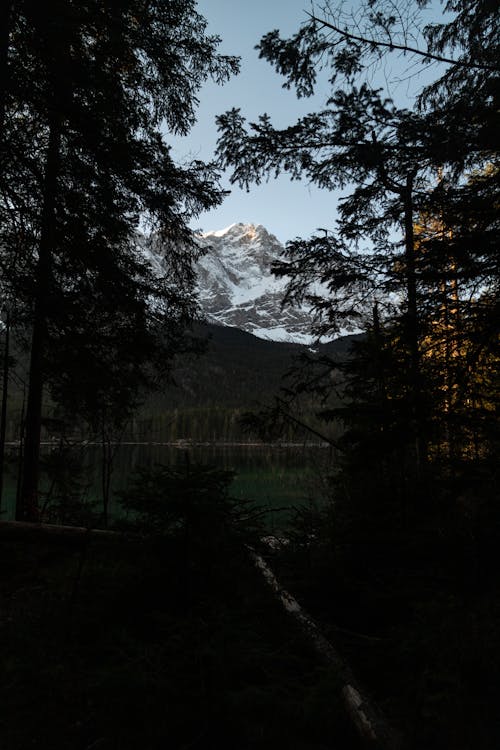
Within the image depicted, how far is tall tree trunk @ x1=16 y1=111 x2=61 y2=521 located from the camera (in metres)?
6.71

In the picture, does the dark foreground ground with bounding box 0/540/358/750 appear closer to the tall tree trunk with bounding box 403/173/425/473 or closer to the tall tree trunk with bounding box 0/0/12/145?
the tall tree trunk with bounding box 403/173/425/473

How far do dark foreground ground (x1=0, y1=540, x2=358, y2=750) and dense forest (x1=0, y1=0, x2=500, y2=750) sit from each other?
2 cm

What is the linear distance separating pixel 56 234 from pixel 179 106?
353 cm

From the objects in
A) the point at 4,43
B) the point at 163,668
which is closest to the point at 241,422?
the point at 163,668

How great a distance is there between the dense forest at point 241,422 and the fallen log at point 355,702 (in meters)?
A: 0.02

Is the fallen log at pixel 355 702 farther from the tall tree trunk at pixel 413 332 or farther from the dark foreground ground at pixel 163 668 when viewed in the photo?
the tall tree trunk at pixel 413 332

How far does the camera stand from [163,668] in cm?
271

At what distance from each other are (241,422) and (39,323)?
155 inches

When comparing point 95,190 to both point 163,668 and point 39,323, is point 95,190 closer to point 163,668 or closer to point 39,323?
point 39,323

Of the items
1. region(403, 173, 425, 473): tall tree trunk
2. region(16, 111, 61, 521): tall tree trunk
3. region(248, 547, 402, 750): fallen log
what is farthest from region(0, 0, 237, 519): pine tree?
region(248, 547, 402, 750): fallen log

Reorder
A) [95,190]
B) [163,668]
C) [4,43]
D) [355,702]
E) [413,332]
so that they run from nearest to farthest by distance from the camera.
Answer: [355,702] < [163,668] < [413,332] < [4,43] < [95,190]

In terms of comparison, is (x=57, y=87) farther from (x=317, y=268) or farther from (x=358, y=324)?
(x=358, y=324)

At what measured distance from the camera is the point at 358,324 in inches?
408

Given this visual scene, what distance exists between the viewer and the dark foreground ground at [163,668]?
2.39 meters
